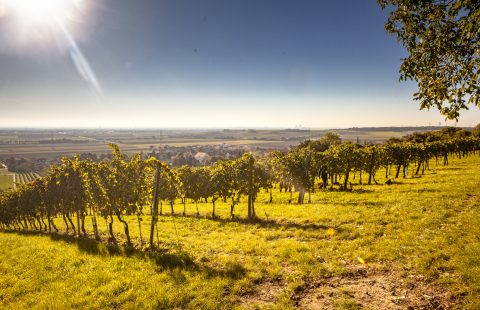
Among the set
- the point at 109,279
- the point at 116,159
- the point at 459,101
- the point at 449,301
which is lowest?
the point at 109,279

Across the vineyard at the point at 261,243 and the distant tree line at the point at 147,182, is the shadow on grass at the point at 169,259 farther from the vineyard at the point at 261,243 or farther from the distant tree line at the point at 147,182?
the distant tree line at the point at 147,182

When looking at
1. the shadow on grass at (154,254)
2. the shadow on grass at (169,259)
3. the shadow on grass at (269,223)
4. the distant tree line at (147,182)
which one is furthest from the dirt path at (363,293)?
the distant tree line at (147,182)

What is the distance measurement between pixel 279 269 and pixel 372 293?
142 inches

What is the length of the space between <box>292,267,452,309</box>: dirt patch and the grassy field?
0.10 ft

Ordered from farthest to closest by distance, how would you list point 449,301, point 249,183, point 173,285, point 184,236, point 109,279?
point 249,183 → point 184,236 → point 109,279 → point 173,285 → point 449,301

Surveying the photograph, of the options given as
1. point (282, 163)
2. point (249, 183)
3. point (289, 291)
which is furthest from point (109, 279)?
point (282, 163)

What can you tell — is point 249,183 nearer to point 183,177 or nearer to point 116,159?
point 116,159

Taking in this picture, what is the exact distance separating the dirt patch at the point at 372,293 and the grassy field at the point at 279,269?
3 cm

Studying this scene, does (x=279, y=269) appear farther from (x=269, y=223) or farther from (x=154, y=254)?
(x=269, y=223)

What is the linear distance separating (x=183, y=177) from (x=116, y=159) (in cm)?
2030

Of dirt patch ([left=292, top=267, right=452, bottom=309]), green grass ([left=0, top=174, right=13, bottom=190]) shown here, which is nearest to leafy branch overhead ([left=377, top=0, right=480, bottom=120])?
dirt patch ([left=292, top=267, right=452, bottom=309])

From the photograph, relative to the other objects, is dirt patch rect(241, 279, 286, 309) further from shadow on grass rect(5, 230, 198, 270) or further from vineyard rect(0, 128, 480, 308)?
shadow on grass rect(5, 230, 198, 270)

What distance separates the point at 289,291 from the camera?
9742 millimetres

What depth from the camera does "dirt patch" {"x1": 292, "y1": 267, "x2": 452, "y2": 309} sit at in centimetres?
847
